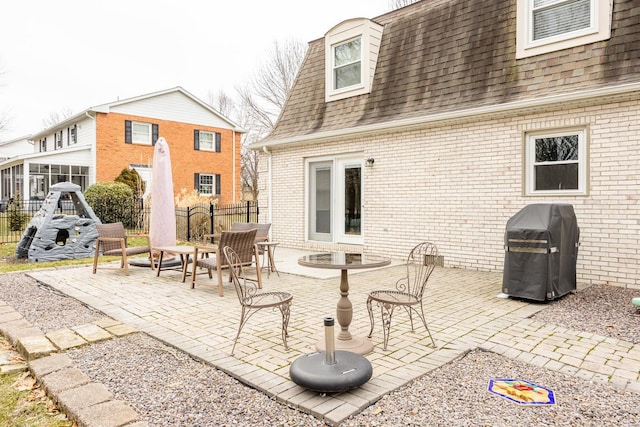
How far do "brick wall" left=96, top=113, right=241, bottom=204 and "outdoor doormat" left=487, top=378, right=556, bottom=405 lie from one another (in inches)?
811

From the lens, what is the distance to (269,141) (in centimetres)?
1144

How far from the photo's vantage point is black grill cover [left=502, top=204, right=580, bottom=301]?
5.39m

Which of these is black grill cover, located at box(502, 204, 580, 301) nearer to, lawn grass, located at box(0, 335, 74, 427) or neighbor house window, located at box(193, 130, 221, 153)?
lawn grass, located at box(0, 335, 74, 427)

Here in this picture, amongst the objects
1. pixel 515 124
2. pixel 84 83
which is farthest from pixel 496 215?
pixel 84 83

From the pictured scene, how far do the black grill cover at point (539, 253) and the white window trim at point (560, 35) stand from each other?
3.19 meters

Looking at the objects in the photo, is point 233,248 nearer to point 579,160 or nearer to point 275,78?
point 579,160

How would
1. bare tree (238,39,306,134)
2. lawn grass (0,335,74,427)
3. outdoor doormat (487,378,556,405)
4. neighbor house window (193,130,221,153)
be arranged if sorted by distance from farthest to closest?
bare tree (238,39,306,134) < neighbor house window (193,130,221,153) < outdoor doormat (487,378,556,405) < lawn grass (0,335,74,427)

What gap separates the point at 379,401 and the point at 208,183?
22110 millimetres

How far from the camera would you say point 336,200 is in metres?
10.5

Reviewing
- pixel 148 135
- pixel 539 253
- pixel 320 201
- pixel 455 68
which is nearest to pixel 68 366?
pixel 539 253

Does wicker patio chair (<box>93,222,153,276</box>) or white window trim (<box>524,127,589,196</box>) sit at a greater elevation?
white window trim (<box>524,127,589,196</box>)

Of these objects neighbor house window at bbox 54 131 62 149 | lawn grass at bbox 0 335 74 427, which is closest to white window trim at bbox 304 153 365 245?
lawn grass at bbox 0 335 74 427

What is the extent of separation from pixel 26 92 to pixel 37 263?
4969 centimetres

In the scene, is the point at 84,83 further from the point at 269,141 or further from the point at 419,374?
the point at 419,374
